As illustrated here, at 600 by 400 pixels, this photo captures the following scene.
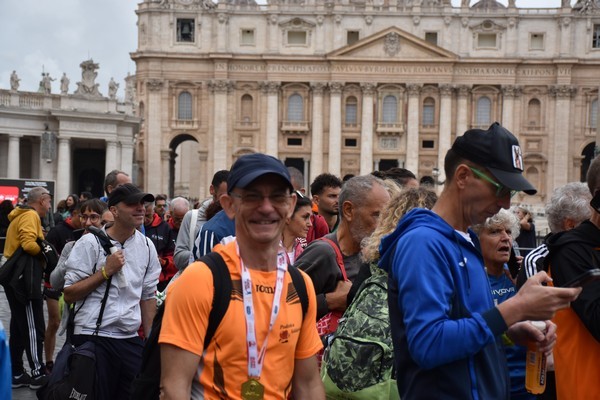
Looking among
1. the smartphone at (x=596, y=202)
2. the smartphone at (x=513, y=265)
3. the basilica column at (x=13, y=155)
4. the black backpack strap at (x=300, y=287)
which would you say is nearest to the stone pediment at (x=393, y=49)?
the basilica column at (x=13, y=155)

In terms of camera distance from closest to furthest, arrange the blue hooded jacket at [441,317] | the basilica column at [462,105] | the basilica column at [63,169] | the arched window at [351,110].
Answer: the blue hooded jacket at [441,317], the basilica column at [63,169], the basilica column at [462,105], the arched window at [351,110]

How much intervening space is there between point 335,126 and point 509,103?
39.6 feet

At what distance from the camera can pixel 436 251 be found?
9.61 ft

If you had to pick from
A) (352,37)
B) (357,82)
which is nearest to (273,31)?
(352,37)

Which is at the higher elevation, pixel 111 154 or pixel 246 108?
pixel 246 108

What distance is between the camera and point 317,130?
2181 inches

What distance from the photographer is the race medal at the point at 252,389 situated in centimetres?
305

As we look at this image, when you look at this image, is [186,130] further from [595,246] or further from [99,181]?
[595,246]

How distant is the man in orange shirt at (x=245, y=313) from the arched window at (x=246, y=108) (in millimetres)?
53179

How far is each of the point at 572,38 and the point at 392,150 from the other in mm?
14579

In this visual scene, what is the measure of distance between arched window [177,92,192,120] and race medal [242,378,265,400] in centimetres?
5380

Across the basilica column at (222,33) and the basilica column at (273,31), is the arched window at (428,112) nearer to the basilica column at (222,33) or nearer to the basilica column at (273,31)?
the basilica column at (273,31)

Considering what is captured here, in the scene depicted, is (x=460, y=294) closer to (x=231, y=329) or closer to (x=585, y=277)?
(x=585, y=277)

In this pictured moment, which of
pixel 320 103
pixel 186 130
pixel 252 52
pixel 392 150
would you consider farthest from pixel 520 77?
pixel 186 130
